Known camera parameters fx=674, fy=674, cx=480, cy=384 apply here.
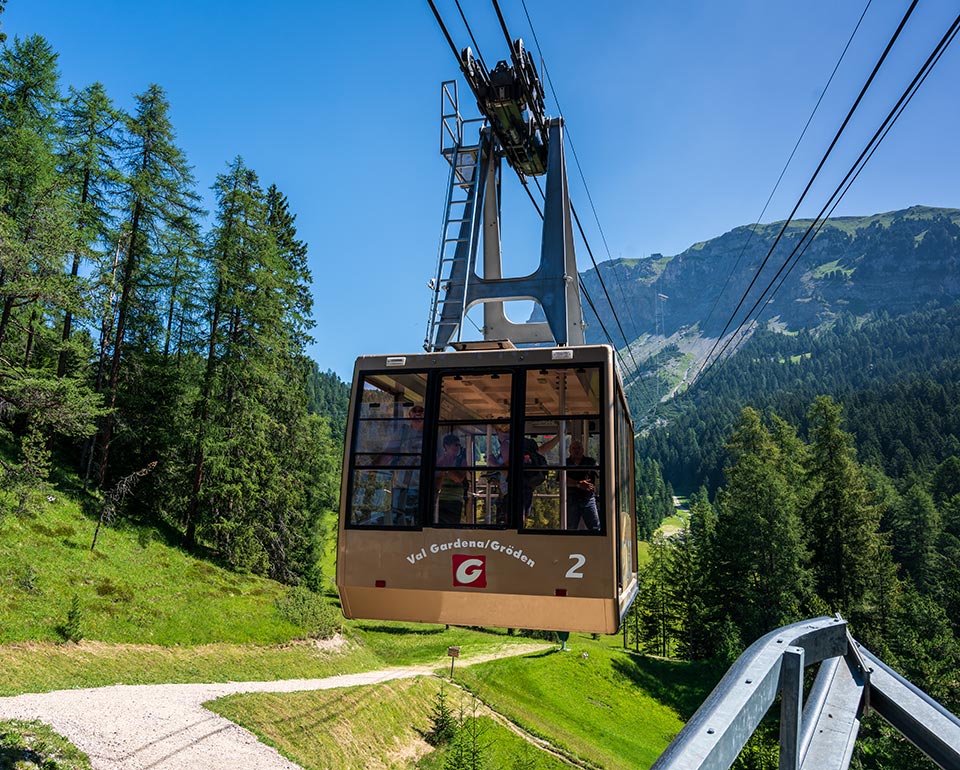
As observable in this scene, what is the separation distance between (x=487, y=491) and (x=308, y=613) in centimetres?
2512

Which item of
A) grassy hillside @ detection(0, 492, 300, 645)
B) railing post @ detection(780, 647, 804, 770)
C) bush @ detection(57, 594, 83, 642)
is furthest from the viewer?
grassy hillside @ detection(0, 492, 300, 645)

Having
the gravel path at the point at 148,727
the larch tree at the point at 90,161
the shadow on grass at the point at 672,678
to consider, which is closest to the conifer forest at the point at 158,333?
the larch tree at the point at 90,161

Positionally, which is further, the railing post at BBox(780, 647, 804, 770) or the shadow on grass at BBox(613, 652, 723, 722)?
the shadow on grass at BBox(613, 652, 723, 722)

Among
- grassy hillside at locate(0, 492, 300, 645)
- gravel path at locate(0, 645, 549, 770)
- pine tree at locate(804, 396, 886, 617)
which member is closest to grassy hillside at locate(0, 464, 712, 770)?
grassy hillside at locate(0, 492, 300, 645)

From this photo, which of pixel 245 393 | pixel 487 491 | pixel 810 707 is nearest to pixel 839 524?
pixel 245 393

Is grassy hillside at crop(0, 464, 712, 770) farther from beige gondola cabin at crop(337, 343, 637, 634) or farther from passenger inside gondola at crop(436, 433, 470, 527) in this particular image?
passenger inside gondola at crop(436, 433, 470, 527)

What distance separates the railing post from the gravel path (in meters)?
17.1

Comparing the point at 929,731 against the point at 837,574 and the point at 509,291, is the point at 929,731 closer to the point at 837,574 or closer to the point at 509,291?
the point at 509,291

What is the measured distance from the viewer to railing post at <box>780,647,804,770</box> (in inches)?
79.0

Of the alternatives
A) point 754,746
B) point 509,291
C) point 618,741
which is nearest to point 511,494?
point 509,291

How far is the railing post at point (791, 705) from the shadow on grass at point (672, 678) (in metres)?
43.4

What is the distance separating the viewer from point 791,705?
206 cm

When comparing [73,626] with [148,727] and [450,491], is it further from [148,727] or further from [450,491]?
[450,491]

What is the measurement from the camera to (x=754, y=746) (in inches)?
1057
